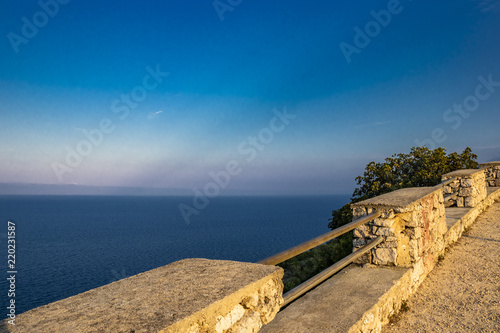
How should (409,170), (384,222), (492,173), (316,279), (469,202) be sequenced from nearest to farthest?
1. (316,279)
2. (384,222)
3. (469,202)
4. (492,173)
5. (409,170)

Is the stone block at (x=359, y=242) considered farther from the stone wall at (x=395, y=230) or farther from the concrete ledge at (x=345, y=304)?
the concrete ledge at (x=345, y=304)

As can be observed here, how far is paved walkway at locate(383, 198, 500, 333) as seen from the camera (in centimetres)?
332

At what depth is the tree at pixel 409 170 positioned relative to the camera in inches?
567

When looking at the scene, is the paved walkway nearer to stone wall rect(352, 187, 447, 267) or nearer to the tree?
stone wall rect(352, 187, 447, 267)

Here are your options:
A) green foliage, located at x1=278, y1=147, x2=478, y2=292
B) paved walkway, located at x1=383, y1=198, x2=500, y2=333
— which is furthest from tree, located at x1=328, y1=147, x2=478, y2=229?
paved walkway, located at x1=383, y1=198, x2=500, y2=333

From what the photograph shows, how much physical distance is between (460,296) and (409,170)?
13.5 meters

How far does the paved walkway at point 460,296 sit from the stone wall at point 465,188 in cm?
260

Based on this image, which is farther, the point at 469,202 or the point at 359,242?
the point at 469,202

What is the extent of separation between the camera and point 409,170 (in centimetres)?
1609

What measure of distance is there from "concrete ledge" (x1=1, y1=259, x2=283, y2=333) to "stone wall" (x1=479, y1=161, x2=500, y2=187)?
1467 centimetres

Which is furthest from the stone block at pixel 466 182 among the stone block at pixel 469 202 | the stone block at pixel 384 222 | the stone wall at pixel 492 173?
the stone block at pixel 384 222

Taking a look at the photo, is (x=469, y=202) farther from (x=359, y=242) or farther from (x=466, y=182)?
(x=359, y=242)

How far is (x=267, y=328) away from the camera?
2.72 meters

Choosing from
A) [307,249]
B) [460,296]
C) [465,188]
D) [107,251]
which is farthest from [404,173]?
[107,251]
